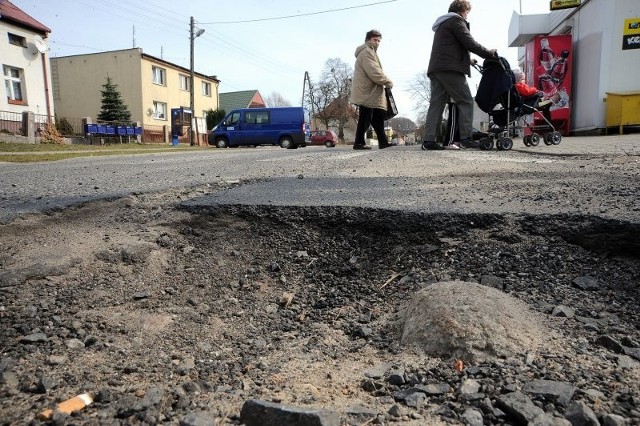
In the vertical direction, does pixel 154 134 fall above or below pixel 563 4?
below

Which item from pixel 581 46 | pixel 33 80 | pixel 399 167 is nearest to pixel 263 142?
pixel 33 80

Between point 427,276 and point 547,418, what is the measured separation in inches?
34.7


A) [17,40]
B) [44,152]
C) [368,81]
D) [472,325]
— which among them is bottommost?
[472,325]

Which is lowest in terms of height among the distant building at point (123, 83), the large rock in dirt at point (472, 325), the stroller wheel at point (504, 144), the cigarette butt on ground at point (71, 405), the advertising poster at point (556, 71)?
the cigarette butt on ground at point (71, 405)

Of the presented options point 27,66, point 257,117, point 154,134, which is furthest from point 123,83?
point 257,117

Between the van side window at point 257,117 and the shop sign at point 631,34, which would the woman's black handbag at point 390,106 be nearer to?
the shop sign at point 631,34

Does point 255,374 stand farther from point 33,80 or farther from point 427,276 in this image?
point 33,80

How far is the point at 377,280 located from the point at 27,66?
26.9 metres

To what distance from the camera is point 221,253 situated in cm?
230

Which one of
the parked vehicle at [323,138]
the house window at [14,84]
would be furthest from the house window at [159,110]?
the house window at [14,84]

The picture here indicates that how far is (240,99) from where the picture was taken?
5553 centimetres

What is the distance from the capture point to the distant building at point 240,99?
54.8 metres

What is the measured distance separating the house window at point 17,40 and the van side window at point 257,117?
11.7 m

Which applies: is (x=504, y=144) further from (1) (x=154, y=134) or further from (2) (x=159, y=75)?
(2) (x=159, y=75)
